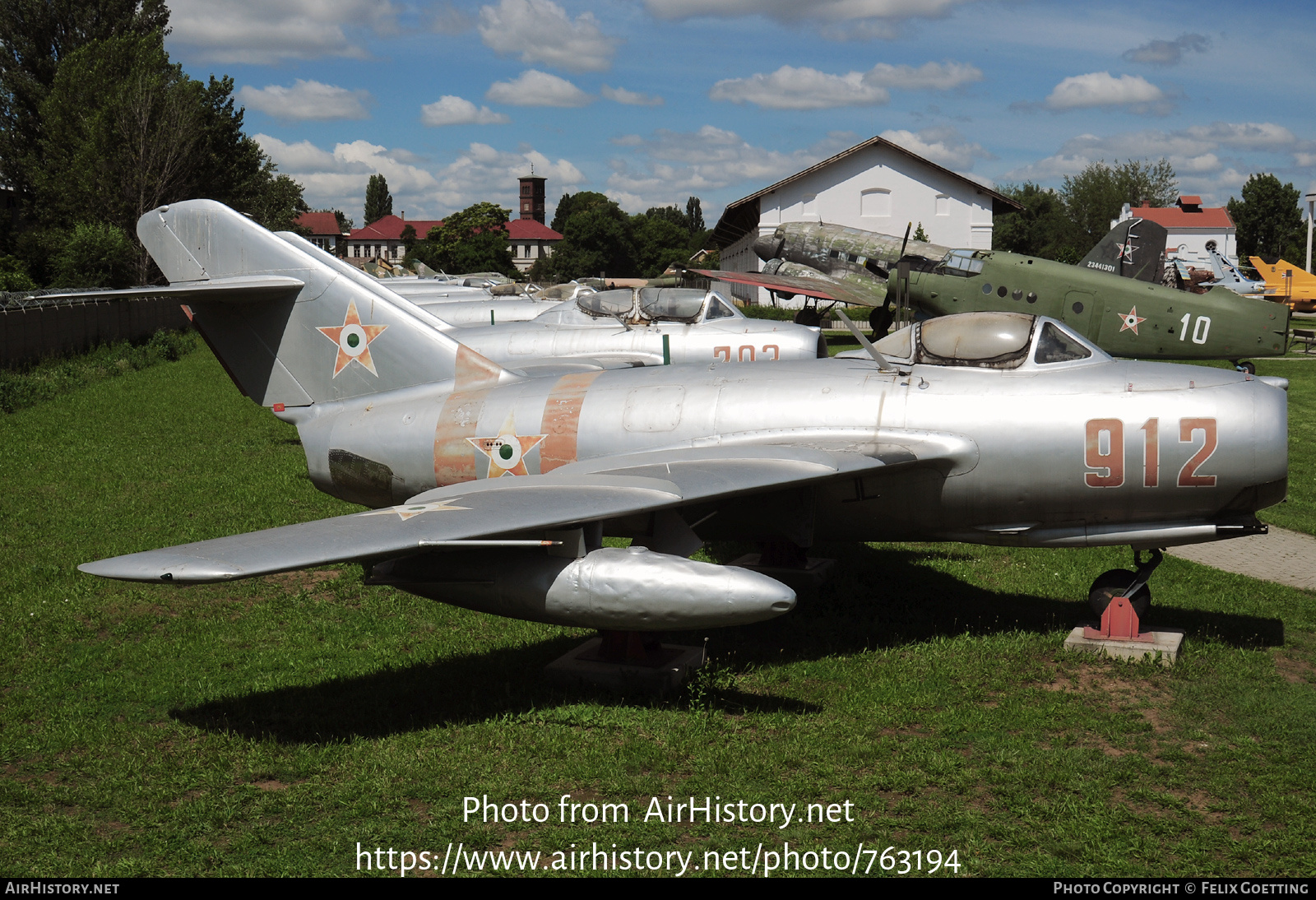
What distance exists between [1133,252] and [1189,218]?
79.8 meters

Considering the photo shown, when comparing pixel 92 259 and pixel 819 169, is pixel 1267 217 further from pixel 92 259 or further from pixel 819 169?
pixel 92 259

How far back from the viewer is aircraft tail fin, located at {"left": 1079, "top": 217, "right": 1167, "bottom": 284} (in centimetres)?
2636

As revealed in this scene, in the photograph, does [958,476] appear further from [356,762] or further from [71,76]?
[71,76]

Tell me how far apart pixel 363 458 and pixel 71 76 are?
59.3 m

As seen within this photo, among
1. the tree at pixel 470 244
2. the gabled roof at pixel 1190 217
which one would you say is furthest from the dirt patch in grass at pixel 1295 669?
the tree at pixel 470 244

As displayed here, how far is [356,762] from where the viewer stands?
5961 millimetres

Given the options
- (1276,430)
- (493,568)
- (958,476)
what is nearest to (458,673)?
(493,568)

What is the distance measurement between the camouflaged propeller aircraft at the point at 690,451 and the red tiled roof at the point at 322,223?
532ft

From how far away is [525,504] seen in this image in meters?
6.43

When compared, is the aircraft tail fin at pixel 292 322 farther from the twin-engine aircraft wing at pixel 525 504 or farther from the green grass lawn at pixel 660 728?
the twin-engine aircraft wing at pixel 525 504

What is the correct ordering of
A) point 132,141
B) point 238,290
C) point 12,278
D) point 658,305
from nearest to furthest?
point 238,290, point 658,305, point 12,278, point 132,141

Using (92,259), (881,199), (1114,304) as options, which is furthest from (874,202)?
(92,259)

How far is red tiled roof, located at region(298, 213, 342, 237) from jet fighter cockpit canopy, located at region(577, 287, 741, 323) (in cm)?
15569

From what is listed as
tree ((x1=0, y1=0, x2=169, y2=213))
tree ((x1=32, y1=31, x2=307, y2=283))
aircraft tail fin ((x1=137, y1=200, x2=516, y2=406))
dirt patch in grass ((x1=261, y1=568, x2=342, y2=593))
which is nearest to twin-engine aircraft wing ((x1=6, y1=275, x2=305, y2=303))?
aircraft tail fin ((x1=137, y1=200, x2=516, y2=406))
